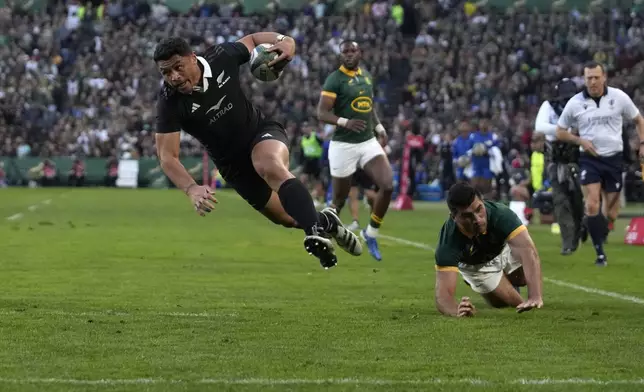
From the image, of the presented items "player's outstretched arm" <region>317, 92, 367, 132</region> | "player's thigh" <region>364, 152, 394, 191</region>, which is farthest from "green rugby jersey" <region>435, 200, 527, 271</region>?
"player's outstretched arm" <region>317, 92, 367, 132</region>

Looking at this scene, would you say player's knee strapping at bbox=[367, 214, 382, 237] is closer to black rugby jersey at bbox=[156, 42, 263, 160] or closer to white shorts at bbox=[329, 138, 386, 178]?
white shorts at bbox=[329, 138, 386, 178]

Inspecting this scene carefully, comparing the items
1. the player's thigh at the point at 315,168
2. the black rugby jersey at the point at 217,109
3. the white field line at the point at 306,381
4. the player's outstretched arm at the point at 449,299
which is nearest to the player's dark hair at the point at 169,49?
the black rugby jersey at the point at 217,109

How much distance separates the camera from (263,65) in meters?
10.2

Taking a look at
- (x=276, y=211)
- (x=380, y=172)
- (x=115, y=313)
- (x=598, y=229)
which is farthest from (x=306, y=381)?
(x=380, y=172)

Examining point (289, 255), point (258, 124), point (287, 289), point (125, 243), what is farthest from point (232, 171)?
point (125, 243)

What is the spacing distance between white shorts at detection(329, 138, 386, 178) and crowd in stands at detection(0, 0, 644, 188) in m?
25.3

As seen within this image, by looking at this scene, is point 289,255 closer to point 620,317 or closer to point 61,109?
point 620,317

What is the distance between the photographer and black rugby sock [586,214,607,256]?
15125mm

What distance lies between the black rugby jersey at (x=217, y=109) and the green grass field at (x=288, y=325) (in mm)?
1323

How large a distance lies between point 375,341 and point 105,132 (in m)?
41.0

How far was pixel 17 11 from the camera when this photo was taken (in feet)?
178

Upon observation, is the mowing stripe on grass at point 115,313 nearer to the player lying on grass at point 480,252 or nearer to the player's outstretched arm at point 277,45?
the player lying on grass at point 480,252

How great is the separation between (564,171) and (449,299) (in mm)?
8501

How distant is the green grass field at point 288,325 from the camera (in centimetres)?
674
